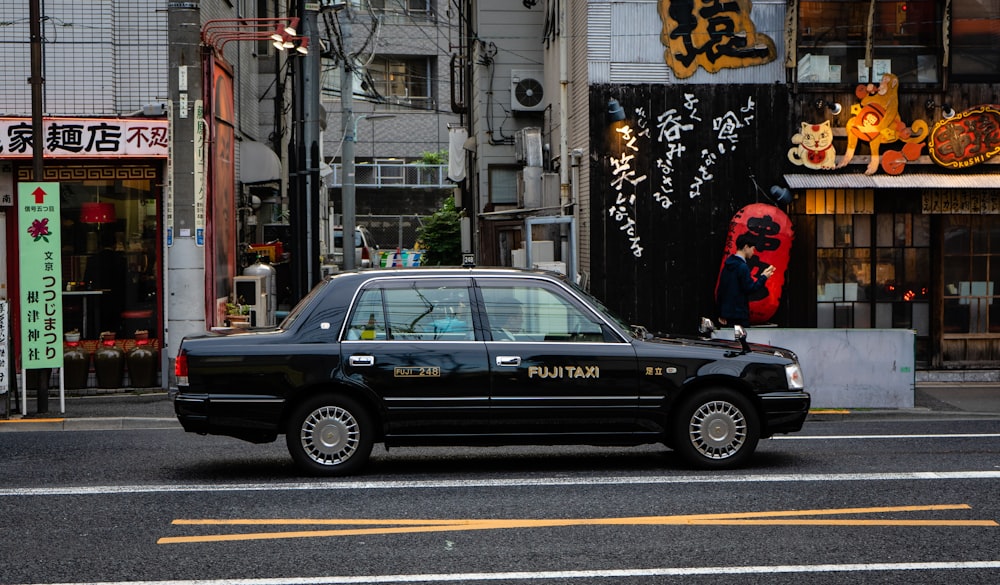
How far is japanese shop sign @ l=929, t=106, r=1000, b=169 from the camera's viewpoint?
1653 centimetres

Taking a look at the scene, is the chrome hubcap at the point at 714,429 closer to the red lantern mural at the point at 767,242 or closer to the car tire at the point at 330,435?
the car tire at the point at 330,435

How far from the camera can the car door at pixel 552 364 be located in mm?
9492

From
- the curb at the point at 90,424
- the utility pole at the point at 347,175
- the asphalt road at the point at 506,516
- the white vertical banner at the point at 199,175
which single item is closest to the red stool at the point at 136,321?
the white vertical banner at the point at 199,175

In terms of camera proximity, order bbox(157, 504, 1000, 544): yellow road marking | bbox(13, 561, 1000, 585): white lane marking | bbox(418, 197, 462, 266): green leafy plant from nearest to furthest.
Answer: bbox(13, 561, 1000, 585): white lane marking < bbox(157, 504, 1000, 544): yellow road marking < bbox(418, 197, 462, 266): green leafy plant

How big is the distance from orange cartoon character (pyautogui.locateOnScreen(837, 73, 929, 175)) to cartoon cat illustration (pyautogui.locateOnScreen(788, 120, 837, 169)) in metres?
0.20

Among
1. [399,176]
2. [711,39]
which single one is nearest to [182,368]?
[711,39]

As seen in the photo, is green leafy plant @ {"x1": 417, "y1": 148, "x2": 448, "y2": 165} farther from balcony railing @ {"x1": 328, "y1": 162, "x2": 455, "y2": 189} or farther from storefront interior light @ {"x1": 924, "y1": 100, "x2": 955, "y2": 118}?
storefront interior light @ {"x1": 924, "y1": 100, "x2": 955, "y2": 118}

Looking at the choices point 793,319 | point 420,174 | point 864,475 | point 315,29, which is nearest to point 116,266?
point 315,29

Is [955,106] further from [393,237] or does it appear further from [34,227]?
[393,237]

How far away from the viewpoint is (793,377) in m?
9.83

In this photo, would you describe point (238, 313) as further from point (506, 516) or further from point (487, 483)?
point (506, 516)

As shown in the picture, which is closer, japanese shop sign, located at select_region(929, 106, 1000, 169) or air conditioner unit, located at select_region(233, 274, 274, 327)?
japanese shop sign, located at select_region(929, 106, 1000, 169)

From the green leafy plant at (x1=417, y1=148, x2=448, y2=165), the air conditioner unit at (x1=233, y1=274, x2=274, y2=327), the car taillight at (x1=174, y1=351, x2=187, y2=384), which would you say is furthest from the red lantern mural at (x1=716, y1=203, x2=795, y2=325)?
the green leafy plant at (x1=417, y1=148, x2=448, y2=165)

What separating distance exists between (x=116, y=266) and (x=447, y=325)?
8207 mm
